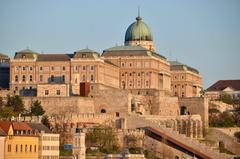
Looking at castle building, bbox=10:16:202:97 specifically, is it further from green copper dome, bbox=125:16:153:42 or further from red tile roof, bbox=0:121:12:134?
red tile roof, bbox=0:121:12:134

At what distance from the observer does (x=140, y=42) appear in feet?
582

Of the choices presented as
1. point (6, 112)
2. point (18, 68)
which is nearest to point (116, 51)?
point (18, 68)

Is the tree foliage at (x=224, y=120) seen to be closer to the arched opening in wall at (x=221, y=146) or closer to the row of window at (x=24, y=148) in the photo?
the arched opening in wall at (x=221, y=146)

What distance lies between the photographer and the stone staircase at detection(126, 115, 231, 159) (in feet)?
464

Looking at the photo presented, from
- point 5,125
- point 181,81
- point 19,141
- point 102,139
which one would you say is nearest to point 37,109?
point 102,139

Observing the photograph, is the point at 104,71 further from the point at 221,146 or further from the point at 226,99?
the point at 226,99

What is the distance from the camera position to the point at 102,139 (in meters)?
135

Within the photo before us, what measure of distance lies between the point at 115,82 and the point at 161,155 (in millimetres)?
28861

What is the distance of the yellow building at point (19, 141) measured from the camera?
357 feet

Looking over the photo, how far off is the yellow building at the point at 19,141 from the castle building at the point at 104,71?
123 ft

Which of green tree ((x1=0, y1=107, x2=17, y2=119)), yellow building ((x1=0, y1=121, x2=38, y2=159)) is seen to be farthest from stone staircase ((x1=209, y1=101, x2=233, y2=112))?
yellow building ((x1=0, y1=121, x2=38, y2=159))

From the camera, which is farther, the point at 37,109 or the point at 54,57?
the point at 54,57

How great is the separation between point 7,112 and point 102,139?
11.6 meters

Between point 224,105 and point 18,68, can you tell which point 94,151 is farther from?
point 224,105
